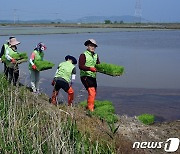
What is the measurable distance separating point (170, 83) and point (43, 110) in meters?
11.1

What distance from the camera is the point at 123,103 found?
13.5 metres

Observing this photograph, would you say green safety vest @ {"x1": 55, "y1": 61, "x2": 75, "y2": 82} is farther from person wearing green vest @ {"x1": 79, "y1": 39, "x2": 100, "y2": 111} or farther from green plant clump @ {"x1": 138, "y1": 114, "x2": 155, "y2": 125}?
green plant clump @ {"x1": 138, "y1": 114, "x2": 155, "y2": 125}

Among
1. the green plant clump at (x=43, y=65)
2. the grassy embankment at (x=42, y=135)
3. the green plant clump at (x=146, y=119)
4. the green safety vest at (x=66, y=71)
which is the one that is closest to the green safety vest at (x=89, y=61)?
the green safety vest at (x=66, y=71)

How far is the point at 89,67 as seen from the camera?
908cm

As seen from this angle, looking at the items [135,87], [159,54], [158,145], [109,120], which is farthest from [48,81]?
[159,54]

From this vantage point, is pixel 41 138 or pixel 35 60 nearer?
pixel 41 138

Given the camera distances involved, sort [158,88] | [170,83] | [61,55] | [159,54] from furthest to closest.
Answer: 1. [159,54]
2. [61,55]
3. [170,83]
4. [158,88]

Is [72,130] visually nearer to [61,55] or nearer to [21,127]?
[21,127]

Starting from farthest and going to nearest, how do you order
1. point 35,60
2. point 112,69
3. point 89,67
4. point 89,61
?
point 35,60, point 89,61, point 89,67, point 112,69

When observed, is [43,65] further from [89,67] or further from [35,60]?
[89,67]

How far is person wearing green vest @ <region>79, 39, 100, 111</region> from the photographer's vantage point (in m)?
9.10

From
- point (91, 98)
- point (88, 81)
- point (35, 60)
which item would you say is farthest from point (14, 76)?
point (91, 98)

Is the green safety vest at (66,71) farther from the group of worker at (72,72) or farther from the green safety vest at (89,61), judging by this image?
→ the green safety vest at (89,61)

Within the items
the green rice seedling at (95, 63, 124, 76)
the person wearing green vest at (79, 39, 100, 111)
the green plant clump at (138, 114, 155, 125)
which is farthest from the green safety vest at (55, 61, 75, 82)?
the green plant clump at (138, 114, 155, 125)
